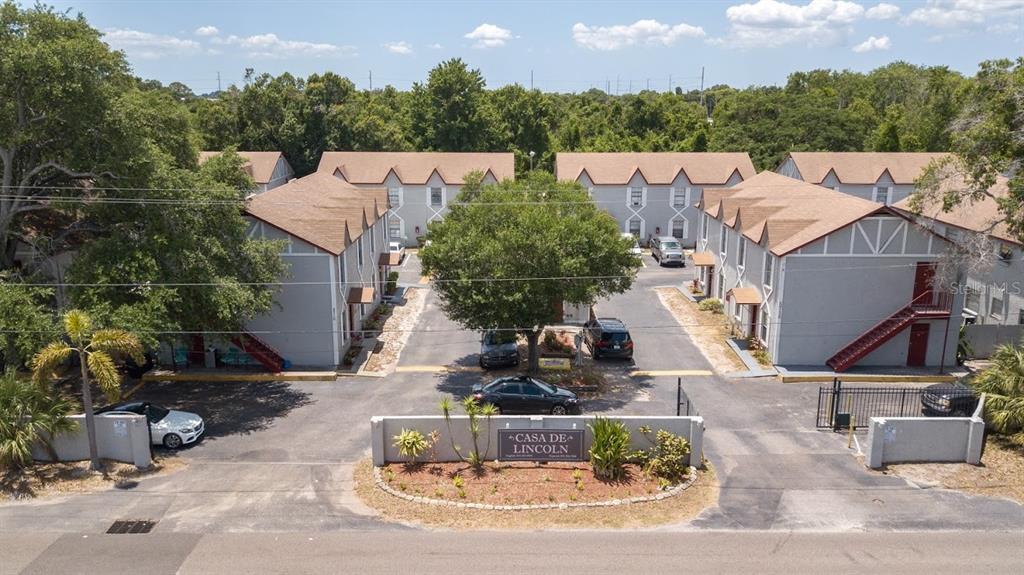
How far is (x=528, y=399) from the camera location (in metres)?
25.9

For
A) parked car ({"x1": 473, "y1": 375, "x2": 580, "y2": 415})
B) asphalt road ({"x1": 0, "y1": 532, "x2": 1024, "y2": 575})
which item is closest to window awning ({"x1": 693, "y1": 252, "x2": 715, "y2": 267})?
parked car ({"x1": 473, "y1": 375, "x2": 580, "y2": 415})

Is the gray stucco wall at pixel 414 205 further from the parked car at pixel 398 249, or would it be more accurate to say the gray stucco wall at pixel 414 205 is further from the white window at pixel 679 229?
the white window at pixel 679 229

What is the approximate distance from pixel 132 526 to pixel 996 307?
124 ft

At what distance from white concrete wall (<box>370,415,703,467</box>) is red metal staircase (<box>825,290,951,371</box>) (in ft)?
42.3

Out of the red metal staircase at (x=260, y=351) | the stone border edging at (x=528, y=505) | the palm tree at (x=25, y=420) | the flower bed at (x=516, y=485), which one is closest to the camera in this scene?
the stone border edging at (x=528, y=505)

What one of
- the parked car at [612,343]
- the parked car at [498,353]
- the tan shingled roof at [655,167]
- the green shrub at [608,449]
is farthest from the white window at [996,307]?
the green shrub at [608,449]

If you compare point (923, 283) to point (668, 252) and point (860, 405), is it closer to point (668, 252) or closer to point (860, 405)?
point (860, 405)

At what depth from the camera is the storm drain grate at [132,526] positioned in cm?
1772

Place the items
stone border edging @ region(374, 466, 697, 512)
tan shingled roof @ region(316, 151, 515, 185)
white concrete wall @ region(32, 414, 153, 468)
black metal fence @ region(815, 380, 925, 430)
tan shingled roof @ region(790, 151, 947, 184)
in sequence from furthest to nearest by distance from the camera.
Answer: tan shingled roof @ region(790, 151, 947, 184)
tan shingled roof @ region(316, 151, 515, 185)
black metal fence @ region(815, 380, 925, 430)
white concrete wall @ region(32, 414, 153, 468)
stone border edging @ region(374, 466, 697, 512)

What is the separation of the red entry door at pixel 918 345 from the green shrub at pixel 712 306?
33.5 feet

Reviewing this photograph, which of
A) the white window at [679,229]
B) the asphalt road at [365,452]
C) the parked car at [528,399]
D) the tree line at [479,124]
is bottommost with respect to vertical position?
the asphalt road at [365,452]

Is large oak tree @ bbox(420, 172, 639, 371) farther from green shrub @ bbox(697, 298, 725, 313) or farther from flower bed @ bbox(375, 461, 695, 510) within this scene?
green shrub @ bbox(697, 298, 725, 313)

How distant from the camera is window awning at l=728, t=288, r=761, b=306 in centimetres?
3353

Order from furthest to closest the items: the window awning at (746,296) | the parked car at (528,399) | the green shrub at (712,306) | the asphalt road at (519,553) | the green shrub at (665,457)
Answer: the green shrub at (712,306)
the window awning at (746,296)
the parked car at (528,399)
the green shrub at (665,457)
the asphalt road at (519,553)
